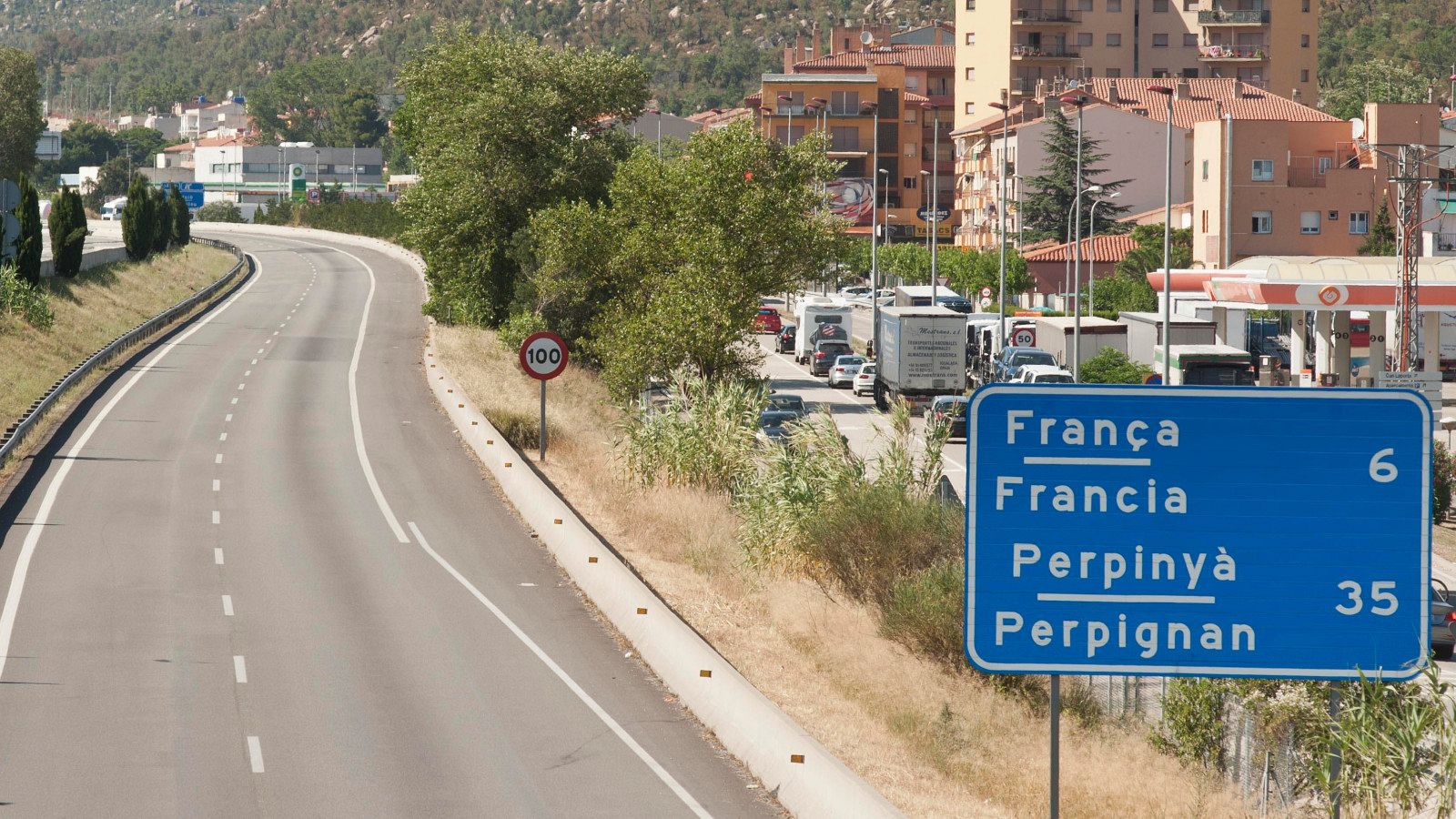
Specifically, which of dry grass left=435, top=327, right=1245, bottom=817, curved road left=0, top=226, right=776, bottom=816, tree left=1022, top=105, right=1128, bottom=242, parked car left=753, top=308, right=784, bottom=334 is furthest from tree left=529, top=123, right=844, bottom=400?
tree left=1022, top=105, right=1128, bottom=242

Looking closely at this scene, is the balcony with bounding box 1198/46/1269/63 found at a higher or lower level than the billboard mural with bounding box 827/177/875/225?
higher

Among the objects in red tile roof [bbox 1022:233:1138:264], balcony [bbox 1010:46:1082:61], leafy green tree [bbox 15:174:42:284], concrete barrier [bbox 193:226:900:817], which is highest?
balcony [bbox 1010:46:1082:61]

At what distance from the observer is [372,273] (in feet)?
304

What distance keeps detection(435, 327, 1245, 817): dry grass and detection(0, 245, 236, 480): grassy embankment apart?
1431 cm

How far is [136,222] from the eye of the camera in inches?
3211

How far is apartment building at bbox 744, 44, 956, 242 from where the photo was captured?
134875 mm

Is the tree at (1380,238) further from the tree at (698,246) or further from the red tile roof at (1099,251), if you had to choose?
the tree at (698,246)

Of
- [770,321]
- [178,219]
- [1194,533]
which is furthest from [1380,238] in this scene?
[1194,533]

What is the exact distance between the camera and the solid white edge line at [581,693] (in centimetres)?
1388

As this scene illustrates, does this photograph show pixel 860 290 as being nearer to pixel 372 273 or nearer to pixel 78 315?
pixel 372 273

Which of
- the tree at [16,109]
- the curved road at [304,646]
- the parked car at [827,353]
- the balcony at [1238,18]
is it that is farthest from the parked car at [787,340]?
the tree at [16,109]

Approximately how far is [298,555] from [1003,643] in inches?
764

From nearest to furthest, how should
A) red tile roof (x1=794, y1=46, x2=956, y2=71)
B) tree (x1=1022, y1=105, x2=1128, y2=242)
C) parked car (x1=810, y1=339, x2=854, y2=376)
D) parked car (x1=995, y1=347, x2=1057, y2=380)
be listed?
parked car (x1=995, y1=347, x2=1057, y2=380), parked car (x1=810, y1=339, x2=854, y2=376), tree (x1=1022, y1=105, x2=1128, y2=242), red tile roof (x1=794, y1=46, x2=956, y2=71)

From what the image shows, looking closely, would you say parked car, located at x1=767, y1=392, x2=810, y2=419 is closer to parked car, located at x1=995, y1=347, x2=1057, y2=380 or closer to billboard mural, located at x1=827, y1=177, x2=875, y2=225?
parked car, located at x1=995, y1=347, x2=1057, y2=380
